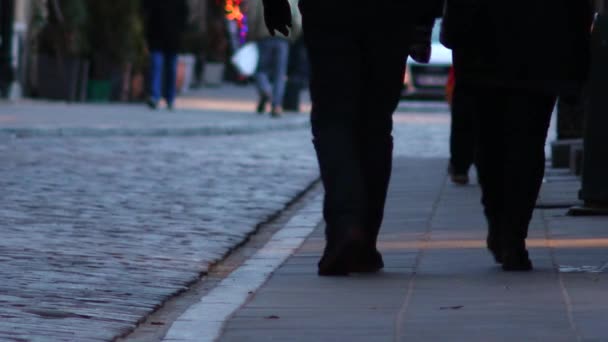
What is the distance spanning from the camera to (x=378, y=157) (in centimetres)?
695

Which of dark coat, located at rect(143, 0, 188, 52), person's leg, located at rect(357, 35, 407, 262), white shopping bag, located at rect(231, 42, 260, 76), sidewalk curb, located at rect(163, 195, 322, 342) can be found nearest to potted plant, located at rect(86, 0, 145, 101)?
dark coat, located at rect(143, 0, 188, 52)

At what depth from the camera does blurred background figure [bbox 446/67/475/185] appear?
36.9 ft

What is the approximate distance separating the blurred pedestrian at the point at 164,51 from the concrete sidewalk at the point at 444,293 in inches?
596

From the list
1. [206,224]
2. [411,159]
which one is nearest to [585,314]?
[206,224]

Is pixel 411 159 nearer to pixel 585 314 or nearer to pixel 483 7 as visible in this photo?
pixel 483 7

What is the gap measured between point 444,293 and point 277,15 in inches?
50.0

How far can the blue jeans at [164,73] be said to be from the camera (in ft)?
79.2

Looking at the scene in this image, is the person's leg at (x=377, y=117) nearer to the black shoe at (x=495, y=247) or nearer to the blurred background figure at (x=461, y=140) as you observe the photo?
the black shoe at (x=495, y=247)

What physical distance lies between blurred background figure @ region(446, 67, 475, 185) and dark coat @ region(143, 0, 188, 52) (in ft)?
42.7

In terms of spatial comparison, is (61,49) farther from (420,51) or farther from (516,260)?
(516,260)

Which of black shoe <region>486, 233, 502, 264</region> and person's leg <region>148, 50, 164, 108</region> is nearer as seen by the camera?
black shoe <region>486, 233, 502, 264</region>

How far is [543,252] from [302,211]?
9.08 ft

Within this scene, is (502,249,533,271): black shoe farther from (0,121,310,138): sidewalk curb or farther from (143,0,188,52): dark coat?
(143,0,188,52): dark coat

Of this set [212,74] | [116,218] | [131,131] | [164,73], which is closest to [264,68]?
[164,73]
